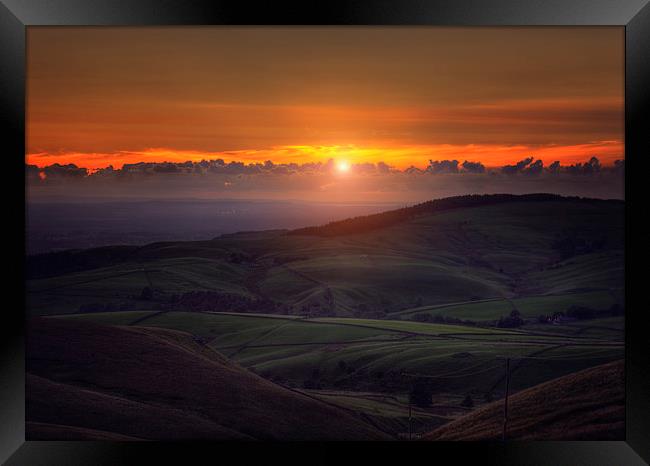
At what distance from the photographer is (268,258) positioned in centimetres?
705

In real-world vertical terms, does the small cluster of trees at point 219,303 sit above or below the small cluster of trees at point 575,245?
below

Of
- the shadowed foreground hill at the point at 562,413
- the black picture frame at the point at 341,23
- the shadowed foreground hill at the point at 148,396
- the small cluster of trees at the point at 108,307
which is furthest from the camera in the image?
the small cluster of trees at the point at 108,307

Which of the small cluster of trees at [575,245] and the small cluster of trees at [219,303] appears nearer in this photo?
the small cluster of trees at [575,245]

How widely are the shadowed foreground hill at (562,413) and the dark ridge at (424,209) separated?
5.45 feet

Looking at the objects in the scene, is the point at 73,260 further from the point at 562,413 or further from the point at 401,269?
the point at 562,413

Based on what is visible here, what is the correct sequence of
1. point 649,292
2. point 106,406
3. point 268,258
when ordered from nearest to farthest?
point 649,292, point 106,406, point 268,258

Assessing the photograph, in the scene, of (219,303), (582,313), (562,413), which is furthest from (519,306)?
(219,303)

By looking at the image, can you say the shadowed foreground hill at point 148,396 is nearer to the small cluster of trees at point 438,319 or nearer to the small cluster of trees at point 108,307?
the small cluster of trees at point 108,307

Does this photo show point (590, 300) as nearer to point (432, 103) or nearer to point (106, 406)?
point (432, 103)

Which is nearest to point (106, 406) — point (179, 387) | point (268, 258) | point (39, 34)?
point (179, 387)

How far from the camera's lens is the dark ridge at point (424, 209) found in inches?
269

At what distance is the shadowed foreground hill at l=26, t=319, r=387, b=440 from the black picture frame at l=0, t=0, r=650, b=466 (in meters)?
0.43

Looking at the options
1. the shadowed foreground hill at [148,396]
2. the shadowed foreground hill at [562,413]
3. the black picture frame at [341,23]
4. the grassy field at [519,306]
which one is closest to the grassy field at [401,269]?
the grassy field at [519,306]

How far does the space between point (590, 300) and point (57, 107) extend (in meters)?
5.27
